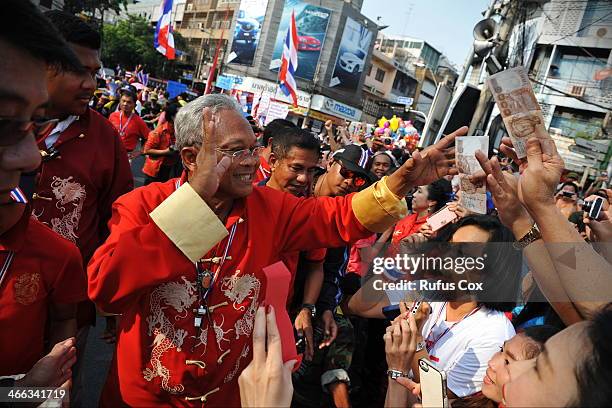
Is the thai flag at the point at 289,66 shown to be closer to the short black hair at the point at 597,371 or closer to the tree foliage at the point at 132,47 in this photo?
the short black hair at the point at 597,371

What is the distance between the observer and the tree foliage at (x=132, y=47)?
41.5 meters

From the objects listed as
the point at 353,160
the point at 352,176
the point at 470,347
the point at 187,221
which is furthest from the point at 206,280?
the point at 353,160

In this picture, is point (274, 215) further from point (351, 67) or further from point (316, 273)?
point (351, 67)

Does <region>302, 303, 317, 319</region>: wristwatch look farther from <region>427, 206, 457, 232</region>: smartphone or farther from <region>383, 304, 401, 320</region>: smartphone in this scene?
<region>427, 206, 457, 232</region>: smartphone

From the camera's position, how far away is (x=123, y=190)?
2.53 m

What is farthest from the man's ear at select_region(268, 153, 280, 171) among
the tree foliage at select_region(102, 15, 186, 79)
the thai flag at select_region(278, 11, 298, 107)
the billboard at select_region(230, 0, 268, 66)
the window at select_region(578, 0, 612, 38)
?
the tree foliage at select_region(102, 15, 186, 79)

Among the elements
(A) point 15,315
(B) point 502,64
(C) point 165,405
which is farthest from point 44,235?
(B) point 502,64

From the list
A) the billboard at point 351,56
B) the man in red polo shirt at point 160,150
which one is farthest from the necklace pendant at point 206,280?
the billboard at point 351,56

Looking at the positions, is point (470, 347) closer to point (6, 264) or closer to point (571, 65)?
point (6, 264)

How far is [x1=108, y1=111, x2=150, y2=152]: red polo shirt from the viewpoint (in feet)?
20.3

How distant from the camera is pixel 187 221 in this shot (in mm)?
1455

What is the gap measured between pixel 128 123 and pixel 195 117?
500cm

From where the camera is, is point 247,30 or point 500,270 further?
point 247,30

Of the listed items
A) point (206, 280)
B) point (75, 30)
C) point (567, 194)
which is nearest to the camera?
point (206, 280)
